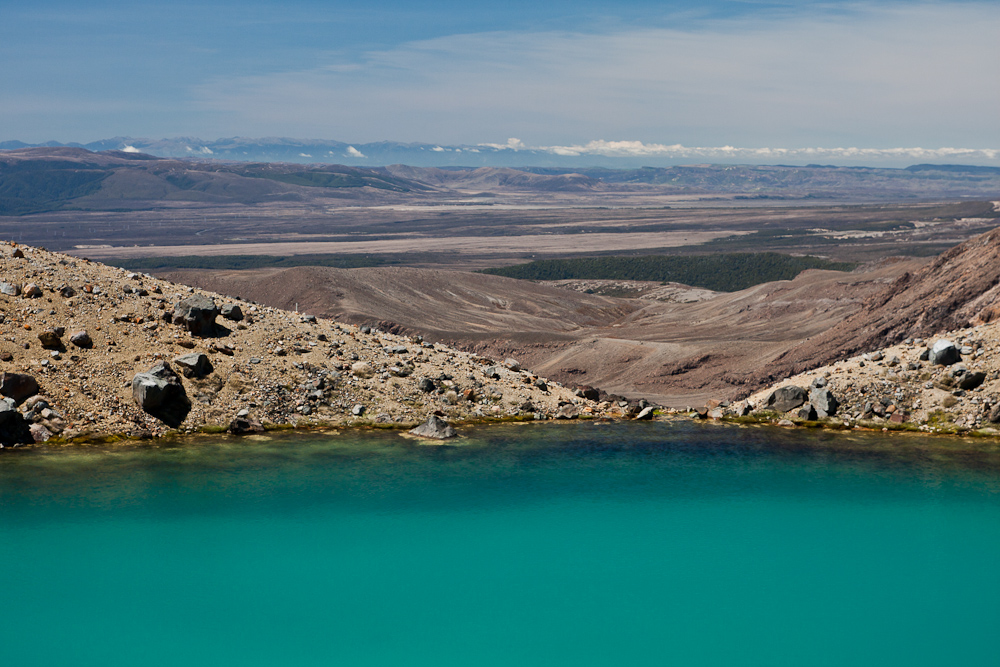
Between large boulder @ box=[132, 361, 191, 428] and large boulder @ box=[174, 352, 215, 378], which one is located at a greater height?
large boulder @ box=[174, 352, 215, 378]

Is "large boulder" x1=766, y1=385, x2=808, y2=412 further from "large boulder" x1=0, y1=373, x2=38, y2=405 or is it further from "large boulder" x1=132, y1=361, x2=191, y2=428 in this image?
"large boulder" x1=0, y1=373, x2=38, y2=405

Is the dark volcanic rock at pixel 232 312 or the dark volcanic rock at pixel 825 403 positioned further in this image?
the dark volcanic rock at pixel 232 312

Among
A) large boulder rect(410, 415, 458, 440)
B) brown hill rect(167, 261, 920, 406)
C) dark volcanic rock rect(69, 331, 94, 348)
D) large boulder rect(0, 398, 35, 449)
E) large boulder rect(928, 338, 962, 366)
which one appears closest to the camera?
large boulder rect(0, 398, 35, 449)

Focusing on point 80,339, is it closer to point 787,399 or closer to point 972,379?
point 787,399

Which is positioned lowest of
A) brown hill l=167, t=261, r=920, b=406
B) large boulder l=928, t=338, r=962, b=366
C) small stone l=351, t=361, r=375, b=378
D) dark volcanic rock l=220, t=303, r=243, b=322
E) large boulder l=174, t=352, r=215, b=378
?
brown hill l=167, t=261, r=920, b=406

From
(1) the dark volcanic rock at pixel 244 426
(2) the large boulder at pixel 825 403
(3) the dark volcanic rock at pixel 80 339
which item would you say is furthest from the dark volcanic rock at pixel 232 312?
(2) the large boulder at pixel 825 403

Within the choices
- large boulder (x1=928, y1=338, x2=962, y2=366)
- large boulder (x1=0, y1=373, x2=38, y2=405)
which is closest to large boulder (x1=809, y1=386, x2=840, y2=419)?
large boulder (x1=928, y1=338, x2=962, y2=366)

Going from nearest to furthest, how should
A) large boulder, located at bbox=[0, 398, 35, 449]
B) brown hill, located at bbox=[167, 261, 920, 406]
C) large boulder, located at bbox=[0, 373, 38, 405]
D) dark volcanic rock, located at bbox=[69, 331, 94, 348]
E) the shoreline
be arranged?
large boulder, located at bbox=[0, 398, 35, 449], large boulder, located at bbox=[0, 373, 38, 405], the shoreline, dark volcanic rock, located at bbox=[69, 331, 94, 348], brown hill, located at bbox=[167, 261, 920, 406]

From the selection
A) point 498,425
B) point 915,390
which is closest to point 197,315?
point 498,425

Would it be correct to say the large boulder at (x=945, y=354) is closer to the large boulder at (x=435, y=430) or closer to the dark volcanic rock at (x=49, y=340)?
the large boulder at (x=435, y=430)
